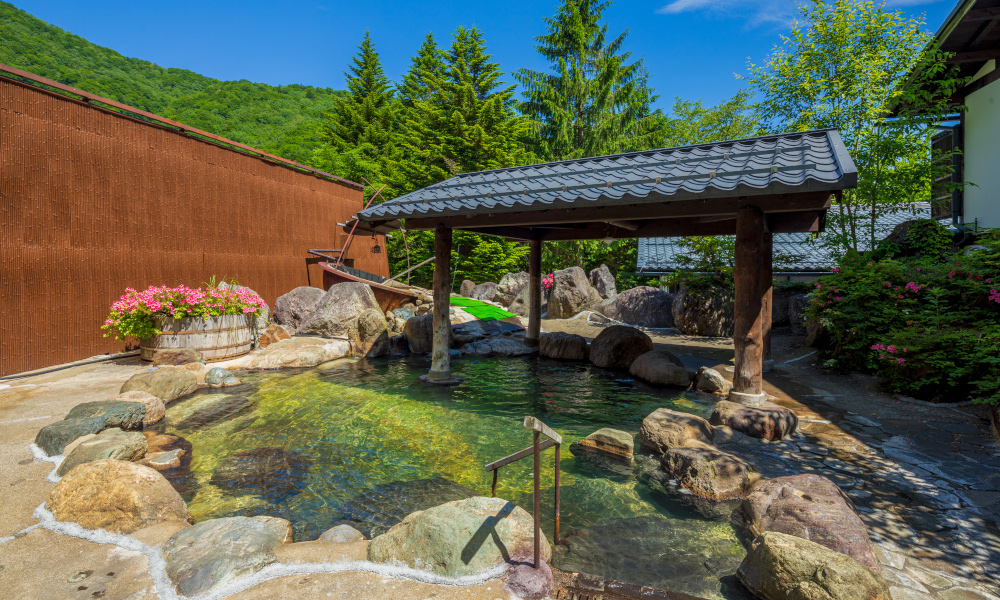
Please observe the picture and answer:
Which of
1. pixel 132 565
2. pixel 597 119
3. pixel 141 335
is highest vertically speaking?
pixel 597 119

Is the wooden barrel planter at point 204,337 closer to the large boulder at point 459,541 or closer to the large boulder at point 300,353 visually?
the large boulder at point 300,353

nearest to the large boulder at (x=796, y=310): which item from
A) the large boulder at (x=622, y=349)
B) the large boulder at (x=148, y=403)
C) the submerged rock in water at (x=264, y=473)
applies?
the large boulder at (x=622, y=349)

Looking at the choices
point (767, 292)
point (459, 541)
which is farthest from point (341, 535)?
point (767, 292)

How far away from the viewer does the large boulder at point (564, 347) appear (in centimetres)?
983

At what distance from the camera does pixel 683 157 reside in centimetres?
655

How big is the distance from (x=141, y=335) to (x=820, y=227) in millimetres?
11263

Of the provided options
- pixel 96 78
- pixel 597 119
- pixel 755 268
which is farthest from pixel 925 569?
pixel 96 78

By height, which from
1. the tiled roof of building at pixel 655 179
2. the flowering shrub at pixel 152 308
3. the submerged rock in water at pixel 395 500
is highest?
the tiled roof of building at pixel 655 179

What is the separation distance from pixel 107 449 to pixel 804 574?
5361 millimetres

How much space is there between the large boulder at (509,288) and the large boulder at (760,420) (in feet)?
43.7

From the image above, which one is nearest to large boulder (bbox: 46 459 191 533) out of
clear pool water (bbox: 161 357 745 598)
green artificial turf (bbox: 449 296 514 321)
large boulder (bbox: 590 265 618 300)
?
clear pool water (bbox: 161 357 745 598)

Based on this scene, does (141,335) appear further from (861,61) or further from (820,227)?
(861,61)

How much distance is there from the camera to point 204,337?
8297 mm

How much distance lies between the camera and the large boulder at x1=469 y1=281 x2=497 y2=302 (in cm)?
1909
